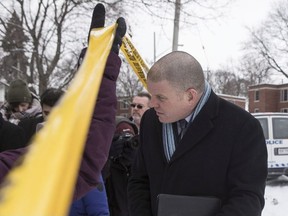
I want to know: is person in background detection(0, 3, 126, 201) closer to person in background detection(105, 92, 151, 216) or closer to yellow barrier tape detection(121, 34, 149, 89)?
yellow barrier tape detection(121, 34, 149, 89)

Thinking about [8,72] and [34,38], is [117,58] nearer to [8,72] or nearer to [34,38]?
[34,38]

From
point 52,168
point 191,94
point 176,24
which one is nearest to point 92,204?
point 191,94

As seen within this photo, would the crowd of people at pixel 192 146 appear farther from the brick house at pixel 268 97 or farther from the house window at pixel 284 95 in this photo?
the house window at pixel 284 95

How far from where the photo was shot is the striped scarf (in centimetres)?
204

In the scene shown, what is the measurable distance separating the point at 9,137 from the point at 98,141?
1.58 m

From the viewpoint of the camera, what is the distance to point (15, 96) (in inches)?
168

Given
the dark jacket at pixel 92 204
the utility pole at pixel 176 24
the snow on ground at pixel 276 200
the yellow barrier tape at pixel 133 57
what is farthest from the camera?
the utility pole at pixel 176 24

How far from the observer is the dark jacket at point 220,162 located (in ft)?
6.07

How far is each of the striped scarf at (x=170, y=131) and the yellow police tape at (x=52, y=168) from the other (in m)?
1.45

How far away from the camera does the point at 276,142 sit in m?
11.6

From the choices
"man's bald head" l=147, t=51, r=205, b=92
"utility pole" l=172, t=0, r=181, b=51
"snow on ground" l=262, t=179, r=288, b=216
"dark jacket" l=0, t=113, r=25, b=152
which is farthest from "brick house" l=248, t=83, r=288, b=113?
"man's bald head" l=147, t=51, r=205, b=92

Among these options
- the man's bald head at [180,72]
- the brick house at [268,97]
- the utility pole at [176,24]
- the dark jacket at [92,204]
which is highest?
the brick house at [268,97]

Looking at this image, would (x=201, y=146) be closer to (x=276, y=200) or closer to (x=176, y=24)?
(x=276, y=200)

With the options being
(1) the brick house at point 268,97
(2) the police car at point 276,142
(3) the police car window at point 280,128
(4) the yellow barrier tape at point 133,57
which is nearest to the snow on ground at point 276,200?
(2) the police car at point 276,142
